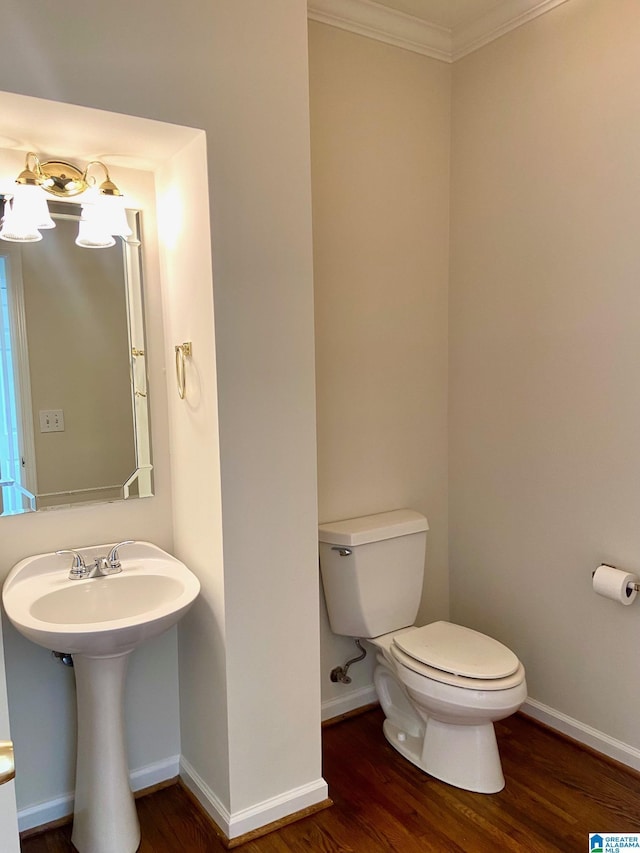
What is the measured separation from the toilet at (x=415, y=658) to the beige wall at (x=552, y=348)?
0.33 m

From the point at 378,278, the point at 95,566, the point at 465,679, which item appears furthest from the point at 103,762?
the point at 378,278

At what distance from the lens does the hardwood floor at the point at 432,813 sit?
1930mm

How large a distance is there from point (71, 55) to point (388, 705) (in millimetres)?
2316

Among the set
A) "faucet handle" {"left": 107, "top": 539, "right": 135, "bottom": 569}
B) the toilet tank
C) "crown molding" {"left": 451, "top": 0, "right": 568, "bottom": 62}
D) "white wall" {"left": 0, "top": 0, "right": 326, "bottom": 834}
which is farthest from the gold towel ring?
"crown molding" {"left": 451, "top": 0, "right": 568, "bottom": 62}

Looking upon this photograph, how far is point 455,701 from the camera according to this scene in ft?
6.75

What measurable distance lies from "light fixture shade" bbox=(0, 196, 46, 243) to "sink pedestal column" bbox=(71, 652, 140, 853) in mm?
1213

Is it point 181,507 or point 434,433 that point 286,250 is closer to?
point 181,507

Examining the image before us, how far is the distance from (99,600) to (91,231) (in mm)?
1106

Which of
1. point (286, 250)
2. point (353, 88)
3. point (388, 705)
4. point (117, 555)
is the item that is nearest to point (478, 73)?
point (353, 88)

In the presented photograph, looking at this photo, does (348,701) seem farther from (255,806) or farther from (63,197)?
(63,197)

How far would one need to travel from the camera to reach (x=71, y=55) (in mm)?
1591

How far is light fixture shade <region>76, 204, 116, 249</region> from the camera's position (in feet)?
6.47

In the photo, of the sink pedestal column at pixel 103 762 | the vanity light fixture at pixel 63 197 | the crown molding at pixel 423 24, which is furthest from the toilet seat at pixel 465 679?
the crown molding at pixel 423 24

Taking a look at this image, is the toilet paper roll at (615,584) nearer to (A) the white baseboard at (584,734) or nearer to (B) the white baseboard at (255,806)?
(A) the white baseboard at (584,734)
